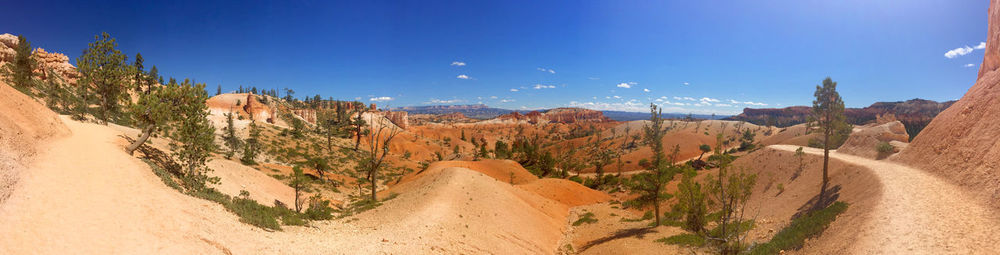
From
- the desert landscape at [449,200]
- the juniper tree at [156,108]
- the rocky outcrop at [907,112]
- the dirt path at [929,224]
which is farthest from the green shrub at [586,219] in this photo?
the rocky outcrop at [907,112]

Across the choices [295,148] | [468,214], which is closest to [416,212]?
[468,214]

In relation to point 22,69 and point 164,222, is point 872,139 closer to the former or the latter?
point 164,222

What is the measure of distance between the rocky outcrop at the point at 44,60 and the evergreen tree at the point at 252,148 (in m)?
25.0

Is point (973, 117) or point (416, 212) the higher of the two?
point (973, 117)

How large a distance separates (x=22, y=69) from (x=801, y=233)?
75.6m

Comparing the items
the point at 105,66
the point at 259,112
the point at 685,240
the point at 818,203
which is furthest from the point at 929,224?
the point at 259,112

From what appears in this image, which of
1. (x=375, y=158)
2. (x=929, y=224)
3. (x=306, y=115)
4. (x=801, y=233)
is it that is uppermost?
(x=306, y=115)

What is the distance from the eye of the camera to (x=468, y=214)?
21172 mm

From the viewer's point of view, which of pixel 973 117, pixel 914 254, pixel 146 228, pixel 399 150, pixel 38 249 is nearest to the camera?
pixel 38 249

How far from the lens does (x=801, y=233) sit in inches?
659

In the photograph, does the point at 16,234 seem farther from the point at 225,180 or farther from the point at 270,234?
the point at 225,180

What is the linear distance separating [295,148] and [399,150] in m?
27.3

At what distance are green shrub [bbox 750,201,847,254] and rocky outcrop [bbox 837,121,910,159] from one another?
1810cm

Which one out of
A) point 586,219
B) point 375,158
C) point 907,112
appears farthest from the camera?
point 907,112
